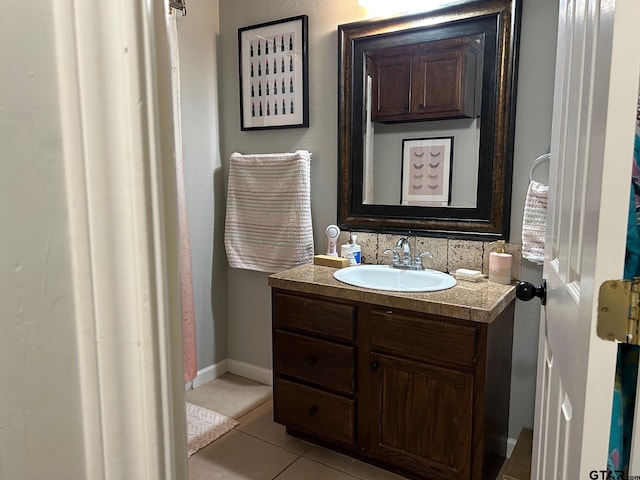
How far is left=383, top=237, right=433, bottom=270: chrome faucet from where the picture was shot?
6.92ft

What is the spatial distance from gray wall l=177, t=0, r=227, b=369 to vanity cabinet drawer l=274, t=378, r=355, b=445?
85 cm

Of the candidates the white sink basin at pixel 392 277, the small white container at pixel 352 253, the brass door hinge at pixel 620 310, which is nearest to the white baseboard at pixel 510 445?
the white sink basin at pixel 392 277

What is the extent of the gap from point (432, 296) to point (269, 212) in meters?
1.13

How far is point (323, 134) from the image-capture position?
236 cm

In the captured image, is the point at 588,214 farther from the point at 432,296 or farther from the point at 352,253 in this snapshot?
the point at 352,253

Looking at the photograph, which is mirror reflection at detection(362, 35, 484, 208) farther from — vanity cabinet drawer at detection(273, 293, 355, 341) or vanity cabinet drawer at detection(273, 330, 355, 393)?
vanity cabinet drawer at detection(273, 330, 355, 393)

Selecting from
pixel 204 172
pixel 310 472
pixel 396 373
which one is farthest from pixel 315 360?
pixel 204 172

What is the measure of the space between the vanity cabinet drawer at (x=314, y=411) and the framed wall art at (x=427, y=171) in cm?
98

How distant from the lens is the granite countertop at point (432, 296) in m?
1.57

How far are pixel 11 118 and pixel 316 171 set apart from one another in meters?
2.05

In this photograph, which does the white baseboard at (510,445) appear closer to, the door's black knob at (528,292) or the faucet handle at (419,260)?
the faucet handle at (419,260)

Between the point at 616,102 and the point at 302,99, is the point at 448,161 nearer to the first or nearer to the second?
the point at 302,99

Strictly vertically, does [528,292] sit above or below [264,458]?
above

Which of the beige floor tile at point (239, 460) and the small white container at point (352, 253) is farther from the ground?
the small white container at point (352, 253)
